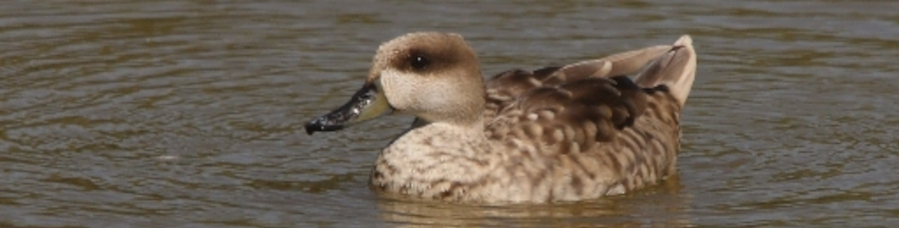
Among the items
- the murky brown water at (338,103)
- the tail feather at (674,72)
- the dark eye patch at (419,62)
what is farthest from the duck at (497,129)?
the tail feather at (674,72)

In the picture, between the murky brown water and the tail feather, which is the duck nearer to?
the murky brown water

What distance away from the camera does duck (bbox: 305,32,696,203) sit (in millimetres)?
10961

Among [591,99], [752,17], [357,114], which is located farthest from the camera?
[752,17]

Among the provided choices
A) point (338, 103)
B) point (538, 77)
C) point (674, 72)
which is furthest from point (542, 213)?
point (338, 103)

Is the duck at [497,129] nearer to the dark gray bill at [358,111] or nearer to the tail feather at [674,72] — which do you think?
the dark gray bill at [358,111]

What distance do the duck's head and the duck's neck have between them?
0.08m

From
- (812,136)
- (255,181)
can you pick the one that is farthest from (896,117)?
(255,181)

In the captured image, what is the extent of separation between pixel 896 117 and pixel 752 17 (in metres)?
2.93

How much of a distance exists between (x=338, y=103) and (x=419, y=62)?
119 inches

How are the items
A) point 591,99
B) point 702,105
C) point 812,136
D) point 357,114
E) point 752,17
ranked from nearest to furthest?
Answer: 1. point 357,114
2. point 591,99
3. point 812,136
4. point 702,105
5. point 752,17

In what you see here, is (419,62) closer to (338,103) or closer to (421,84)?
(421,84)

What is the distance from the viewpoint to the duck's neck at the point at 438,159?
11.3 meters

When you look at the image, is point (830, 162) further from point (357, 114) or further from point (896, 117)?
point (357, 114)

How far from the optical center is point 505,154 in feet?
37.2
